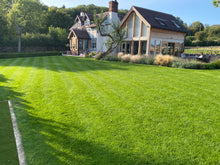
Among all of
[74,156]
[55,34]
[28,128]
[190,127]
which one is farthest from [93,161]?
[55,34]

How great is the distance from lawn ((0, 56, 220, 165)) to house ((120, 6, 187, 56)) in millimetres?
15403

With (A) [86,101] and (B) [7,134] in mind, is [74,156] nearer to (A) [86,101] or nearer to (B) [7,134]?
(B) [7,134]

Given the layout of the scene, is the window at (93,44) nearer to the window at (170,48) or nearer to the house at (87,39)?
the house at (87,39)

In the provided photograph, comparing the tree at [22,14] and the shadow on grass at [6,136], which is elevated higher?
the tree at [22,14]

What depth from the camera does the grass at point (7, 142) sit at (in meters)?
2.98

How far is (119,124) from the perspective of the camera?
4.07 m

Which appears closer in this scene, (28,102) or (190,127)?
(190,127)

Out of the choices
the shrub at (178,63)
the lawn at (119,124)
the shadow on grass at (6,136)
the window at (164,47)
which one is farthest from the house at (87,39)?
the shadow on grass at (6,136)

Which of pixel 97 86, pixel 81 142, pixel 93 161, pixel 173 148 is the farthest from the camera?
pixel 97 86

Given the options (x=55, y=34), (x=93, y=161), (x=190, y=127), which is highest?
(x=55, y=34)

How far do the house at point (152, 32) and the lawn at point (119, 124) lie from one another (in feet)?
50.5

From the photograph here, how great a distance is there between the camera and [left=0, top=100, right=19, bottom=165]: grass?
298cm

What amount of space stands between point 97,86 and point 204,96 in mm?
4130

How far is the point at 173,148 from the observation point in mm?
3213
